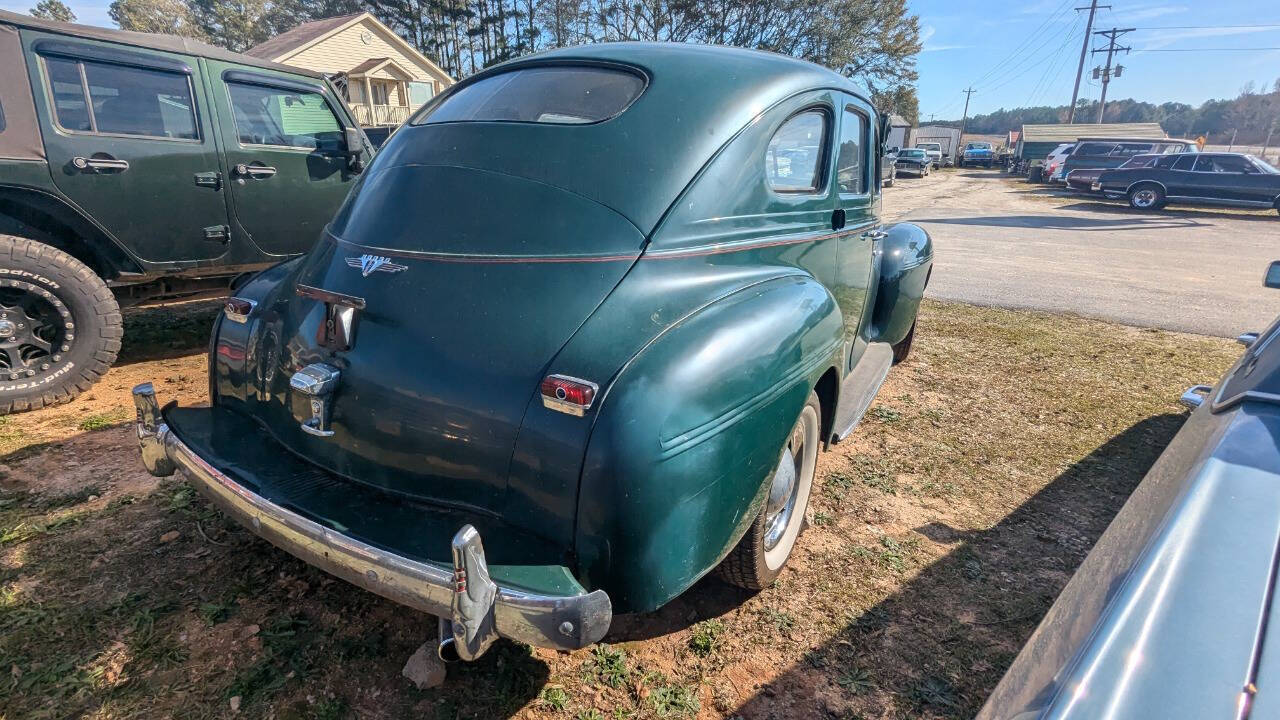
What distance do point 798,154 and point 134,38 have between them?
15.0 ft

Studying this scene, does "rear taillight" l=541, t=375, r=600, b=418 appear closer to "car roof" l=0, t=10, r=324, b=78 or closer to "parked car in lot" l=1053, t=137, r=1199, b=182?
"car roof" l=0, t=10, r=324, b=78

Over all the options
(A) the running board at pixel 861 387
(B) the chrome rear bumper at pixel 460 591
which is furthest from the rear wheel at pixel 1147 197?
(B) the chrome rear bumper at pixel 460 591

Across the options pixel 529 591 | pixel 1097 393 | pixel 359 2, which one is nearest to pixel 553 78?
pixel 529 591

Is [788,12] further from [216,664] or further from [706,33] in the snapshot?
[216,664]

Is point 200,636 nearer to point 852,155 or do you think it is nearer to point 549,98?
point 549,98

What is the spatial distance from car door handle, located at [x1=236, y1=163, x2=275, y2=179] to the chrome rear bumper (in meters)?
3.78

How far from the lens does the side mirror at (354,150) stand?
5242 mm

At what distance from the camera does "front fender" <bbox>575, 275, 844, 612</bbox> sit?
164 cm

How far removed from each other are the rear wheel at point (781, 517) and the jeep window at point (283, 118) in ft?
15.2

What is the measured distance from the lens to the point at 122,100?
4.28 m

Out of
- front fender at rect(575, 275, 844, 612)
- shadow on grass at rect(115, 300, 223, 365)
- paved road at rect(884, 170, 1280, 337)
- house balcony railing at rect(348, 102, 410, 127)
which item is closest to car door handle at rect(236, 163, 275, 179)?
shadow on grass at rect(115, 300, 223, 365)

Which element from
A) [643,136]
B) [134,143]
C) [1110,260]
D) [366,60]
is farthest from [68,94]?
[366,60]

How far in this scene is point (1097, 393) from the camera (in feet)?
15.7

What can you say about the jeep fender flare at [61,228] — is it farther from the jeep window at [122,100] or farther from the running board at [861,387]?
the running board at [861,387]
